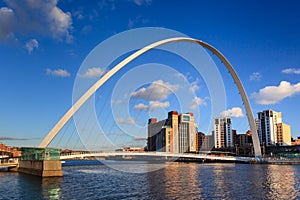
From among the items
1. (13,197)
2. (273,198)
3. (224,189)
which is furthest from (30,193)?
(273,198)

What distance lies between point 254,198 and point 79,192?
12943 millimetres

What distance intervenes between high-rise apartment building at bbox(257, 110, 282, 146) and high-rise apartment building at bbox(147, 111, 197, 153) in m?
41.8

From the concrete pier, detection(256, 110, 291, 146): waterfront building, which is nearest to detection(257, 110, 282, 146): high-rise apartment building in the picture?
detection(256, 110, 291, 146): waterfront building

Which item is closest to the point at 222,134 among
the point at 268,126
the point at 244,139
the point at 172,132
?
the point at 244,139

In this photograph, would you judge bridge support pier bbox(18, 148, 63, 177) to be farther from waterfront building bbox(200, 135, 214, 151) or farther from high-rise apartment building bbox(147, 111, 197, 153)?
waterfront building bbox(200, 135, 214, 151)

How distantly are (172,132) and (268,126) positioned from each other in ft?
183

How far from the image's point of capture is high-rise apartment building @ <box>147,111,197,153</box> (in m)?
124

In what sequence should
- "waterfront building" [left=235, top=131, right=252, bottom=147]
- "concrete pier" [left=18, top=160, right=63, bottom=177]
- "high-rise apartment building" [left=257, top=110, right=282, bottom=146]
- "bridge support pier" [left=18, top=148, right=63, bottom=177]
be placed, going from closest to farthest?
"concrete pier" [left=18, top=160, right=63, bottom=177], "bridge support pier" [left=18, top=148, right=63, bottom=177], "high-rise apartment building" [left=257, top=110, right=282, bottom=146], "waterfront building" [left=235, top=131, right=252, bottom=147]

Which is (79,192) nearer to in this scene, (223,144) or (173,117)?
(173,117)

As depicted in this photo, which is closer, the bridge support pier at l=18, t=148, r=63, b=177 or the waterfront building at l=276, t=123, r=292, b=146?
the bridge support pier at l=18, t=148, r=63, b=177

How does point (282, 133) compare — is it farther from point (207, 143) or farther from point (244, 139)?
point (207, 143)

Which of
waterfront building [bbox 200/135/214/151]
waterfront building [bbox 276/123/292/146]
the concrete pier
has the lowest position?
the concrete pier

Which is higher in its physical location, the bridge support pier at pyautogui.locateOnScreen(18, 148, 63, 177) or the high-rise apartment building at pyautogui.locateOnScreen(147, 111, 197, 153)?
the high-rise apartment building at pyautogui.locateOnScreen(147, 111, 197, 153)

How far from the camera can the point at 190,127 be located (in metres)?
132
